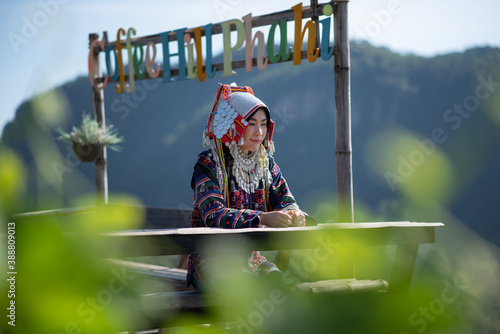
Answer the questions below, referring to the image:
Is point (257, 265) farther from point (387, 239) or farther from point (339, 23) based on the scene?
point (339, 23)

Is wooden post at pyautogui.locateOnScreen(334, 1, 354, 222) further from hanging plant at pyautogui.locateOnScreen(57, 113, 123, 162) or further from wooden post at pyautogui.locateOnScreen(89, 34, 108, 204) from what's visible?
wooden post at pyautogui.locateOnScreen(89, 34, 108, 204)

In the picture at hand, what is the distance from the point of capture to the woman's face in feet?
9.75

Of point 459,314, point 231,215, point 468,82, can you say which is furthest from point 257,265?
point 468,82

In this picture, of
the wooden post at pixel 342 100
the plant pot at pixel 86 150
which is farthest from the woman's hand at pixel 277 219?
the plant pot at pixel 86 150

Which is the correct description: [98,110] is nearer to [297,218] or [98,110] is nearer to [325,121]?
[297,218]

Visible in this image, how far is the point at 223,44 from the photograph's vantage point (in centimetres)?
591

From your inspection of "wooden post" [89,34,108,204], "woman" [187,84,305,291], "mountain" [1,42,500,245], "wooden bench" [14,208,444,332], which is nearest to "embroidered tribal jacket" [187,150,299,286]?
"woman" [187,84,305,291]

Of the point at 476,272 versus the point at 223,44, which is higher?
the point at 223,44

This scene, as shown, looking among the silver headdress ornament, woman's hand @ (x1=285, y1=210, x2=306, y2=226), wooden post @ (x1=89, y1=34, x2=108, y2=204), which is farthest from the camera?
wooden post @ (x1=89, y1=34, x2=108, y2=204)

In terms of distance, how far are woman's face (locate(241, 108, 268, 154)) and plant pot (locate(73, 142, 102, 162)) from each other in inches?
179

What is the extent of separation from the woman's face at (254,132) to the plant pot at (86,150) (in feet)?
14.9

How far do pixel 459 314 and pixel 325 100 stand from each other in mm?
49272

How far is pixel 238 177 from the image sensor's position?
3000 mm

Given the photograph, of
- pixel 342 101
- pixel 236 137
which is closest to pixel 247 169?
pixel 236 137
